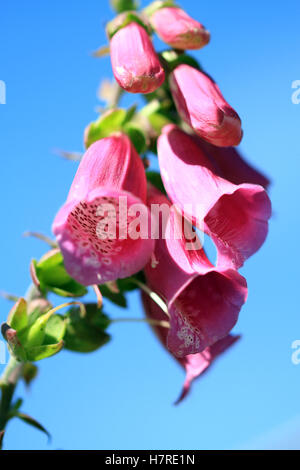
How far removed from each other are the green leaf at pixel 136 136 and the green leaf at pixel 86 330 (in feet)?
1.02

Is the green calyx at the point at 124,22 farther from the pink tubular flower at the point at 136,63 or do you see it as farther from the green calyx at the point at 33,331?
the green calyx at the point at 33,331

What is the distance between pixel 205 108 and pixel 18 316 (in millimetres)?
451

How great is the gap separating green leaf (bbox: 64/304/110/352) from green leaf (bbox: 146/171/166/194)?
9.6 inches

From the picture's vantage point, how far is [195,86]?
0.94 m

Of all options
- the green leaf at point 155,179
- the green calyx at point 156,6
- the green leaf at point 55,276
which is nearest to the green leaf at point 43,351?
the green leaf at point 55,276

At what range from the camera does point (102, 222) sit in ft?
2.71

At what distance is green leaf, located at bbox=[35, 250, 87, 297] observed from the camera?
0.92 m

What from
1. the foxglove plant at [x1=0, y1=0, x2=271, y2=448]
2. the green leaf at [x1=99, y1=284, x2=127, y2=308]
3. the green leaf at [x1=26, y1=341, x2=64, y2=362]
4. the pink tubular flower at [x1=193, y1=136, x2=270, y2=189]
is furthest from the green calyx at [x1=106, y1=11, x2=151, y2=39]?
the green leaf at [x1=26, y1=341, x2=64, y2=362]

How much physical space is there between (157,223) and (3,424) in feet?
1.39

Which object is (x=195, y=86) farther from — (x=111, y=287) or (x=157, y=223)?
(x=111, y=287)

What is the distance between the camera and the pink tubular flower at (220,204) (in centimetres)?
85

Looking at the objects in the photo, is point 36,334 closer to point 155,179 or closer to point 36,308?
point 36,308

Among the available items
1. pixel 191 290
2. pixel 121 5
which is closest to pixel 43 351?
pixel 191 290

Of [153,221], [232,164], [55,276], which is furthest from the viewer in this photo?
[232,164]
